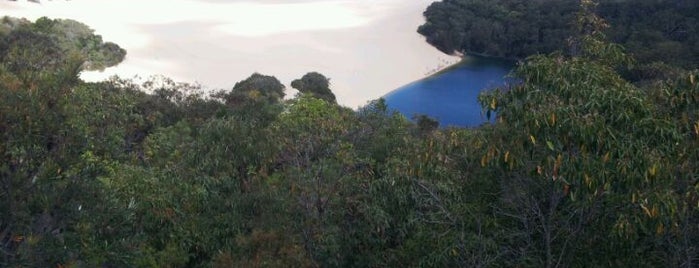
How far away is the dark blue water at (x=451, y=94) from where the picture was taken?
2767 cm

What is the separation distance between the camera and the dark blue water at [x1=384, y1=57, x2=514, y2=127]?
27672mm

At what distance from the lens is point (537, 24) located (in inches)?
1598

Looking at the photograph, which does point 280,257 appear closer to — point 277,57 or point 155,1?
point 277,57

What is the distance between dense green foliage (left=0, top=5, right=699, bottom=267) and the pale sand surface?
833 inches

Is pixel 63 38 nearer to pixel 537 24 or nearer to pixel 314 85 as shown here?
pixel 314 85

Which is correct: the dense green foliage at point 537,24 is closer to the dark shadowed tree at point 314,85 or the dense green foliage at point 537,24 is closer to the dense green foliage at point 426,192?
the dark shadowed tree at point 314,85

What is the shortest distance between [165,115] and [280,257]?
11.9 m

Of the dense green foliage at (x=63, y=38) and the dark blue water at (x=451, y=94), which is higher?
the dense green foliage at (x=63, y=38)

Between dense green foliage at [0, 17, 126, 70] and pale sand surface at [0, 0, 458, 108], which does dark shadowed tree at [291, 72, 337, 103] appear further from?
dense green foliage at [0, 17, 126, 70]

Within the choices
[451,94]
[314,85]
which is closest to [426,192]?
[314,85]

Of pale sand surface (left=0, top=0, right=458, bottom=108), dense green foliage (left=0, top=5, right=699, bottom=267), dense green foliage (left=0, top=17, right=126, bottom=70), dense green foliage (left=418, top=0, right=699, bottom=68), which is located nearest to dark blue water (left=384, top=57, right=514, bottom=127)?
pale sand surface (left=0, top=0, right=458, bottom=108)

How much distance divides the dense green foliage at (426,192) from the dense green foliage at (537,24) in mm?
27378

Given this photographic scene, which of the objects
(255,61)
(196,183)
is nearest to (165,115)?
(196,183)

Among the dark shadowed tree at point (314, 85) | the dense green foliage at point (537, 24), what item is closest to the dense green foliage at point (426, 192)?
the dark shadowed tree at point (314, 85)
